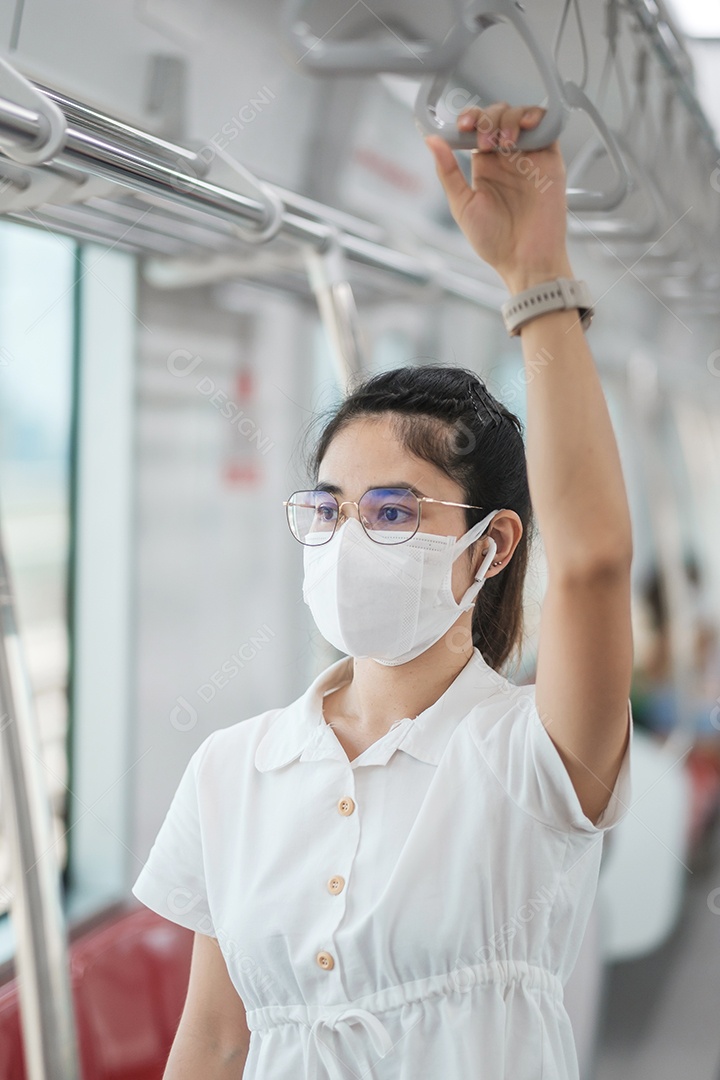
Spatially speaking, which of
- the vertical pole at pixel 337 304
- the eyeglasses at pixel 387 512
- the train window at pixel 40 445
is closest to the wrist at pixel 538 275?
the eyeglasses at pixel 387 512

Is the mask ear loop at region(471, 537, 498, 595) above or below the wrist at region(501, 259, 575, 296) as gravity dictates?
below

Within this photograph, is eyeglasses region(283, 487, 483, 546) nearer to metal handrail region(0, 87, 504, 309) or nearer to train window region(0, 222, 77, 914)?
metal handrail region(0, 87, 504, 309)

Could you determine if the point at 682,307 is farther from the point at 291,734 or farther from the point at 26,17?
the point at 291,734

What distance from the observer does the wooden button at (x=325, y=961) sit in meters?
0.90

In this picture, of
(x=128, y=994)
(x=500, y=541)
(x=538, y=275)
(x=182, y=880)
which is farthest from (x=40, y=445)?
(x=538, y=275)

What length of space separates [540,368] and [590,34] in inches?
29.1

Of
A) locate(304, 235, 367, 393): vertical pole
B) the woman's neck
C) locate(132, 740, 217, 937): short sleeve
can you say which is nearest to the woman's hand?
the woman's neck

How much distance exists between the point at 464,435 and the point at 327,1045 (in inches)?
23.4

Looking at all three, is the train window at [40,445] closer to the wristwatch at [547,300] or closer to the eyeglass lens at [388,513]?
the eyeglass lens at [388,513]

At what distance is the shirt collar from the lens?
95 centimetres

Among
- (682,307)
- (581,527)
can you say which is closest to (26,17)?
(581,527)

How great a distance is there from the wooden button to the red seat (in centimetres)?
64

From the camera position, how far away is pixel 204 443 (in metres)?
2.25

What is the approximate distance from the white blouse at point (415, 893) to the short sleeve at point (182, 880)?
0.9 inches
